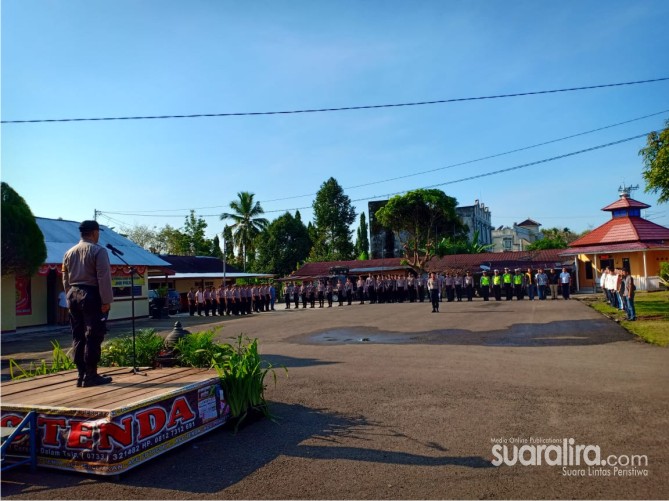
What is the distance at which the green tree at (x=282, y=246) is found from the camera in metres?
55.3

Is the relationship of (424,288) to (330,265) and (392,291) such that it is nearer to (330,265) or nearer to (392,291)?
(392,291)

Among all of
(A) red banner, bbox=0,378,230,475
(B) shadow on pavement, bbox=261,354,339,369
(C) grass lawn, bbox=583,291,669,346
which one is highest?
(A) red banner, bbox=0,378,230,475

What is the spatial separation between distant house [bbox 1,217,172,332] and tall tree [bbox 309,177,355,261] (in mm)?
28540

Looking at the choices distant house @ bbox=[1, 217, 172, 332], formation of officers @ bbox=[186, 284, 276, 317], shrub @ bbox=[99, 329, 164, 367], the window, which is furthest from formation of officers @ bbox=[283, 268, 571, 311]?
shrub @ bbox=[99, 329, 164, 367]

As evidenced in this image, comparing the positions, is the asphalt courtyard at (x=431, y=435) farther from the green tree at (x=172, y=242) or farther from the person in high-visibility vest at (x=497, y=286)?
the green tree at (x=172, y=242)

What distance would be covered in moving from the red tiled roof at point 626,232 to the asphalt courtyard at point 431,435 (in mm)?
26055

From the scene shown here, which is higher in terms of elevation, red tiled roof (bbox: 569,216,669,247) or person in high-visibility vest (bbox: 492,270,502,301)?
red tiled roof (bbox: 569,216,669,247)

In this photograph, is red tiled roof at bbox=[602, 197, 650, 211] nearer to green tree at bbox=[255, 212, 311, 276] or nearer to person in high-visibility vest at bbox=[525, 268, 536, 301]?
person in high-visibility vest at bbox=[525, 268, 536, 301]

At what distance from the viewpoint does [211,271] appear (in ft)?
142

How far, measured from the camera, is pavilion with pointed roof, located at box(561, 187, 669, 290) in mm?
31500

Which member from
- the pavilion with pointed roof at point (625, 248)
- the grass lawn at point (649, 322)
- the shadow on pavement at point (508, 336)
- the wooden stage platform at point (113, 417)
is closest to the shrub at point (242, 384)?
the wooden stage platform at point (113, 417)

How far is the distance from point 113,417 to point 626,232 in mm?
36233

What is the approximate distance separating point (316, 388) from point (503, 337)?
688 cm

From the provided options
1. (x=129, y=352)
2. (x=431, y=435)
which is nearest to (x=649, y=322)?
(x=431, y=435)
